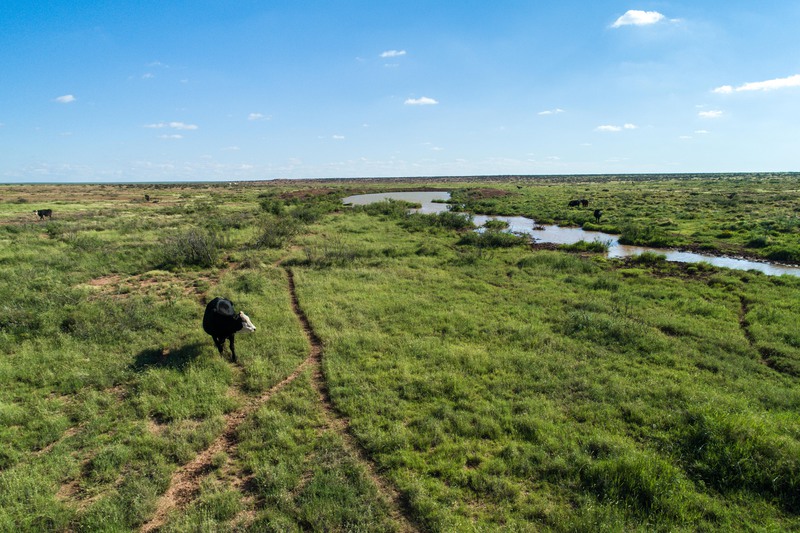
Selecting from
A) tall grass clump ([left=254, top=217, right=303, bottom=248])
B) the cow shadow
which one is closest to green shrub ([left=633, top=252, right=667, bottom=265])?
tall grass clump ([left=254, top=217, right=303, bottom=248])

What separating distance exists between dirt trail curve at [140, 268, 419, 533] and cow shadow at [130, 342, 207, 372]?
253 centimetres

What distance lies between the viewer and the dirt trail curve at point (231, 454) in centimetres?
496

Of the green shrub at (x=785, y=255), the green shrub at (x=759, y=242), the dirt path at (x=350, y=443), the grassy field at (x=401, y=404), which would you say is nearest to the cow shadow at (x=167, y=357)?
the grassy field at (x=401, y=404)

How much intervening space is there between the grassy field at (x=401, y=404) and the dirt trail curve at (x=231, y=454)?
3cm

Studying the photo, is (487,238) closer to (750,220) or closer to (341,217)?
(341,217)

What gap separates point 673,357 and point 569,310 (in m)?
3.54

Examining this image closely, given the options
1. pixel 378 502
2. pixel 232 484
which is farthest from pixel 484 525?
pixel 232 484

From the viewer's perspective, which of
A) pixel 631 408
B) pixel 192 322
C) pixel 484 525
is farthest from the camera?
pixel 192 322

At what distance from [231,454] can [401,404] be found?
10.4 ft

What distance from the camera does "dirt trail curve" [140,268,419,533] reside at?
16.3 ft

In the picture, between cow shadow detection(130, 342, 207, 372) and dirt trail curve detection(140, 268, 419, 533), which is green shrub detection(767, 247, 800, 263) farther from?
cow shadow detection(130, 342, 207, 372)

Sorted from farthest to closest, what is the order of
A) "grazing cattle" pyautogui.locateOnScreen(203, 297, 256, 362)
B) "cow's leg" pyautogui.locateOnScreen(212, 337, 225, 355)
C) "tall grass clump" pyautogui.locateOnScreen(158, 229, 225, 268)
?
1. "tall grass clump" pyautogui.locateOnScreen(158, 229, 225, 268)
2. "cow's leg" pyautogui.locateOnScreen(212, 337, 225, 355)
3. "grazing cattle" pyautogui.locateOnScreen(203, 297, 256, 362)

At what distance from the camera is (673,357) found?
9.20 meters

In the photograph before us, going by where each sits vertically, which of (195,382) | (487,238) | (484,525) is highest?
(487,238)
